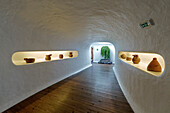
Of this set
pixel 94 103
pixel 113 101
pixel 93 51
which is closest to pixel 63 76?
pixel 94 103

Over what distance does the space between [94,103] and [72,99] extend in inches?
25.0

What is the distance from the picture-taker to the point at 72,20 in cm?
184

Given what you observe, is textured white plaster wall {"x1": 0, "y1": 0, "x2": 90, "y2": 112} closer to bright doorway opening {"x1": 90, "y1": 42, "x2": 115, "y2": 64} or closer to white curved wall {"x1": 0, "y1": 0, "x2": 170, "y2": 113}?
white curved wall {"x1": 0, "y1": 0, "x2": 170, "y2": 113}

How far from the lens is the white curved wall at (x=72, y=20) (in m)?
0.80

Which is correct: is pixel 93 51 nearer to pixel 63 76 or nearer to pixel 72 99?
pixel 63 76

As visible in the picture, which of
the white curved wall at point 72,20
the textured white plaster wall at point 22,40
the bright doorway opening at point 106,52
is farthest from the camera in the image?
the bright doorway opening at point 106,52

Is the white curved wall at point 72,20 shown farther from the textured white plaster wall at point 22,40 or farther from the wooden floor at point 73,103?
the wooden floor at point 73,103

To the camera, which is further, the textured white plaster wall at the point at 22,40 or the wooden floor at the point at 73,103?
the wooden floor at the point at 73,103

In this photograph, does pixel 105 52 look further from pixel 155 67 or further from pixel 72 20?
pixel 155 67

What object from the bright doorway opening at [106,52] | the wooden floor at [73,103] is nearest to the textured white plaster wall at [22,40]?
the wooden floor at [73,103]

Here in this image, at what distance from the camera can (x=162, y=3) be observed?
0.67 metres

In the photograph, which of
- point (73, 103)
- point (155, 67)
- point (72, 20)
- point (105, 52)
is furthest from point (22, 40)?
point (105, 52)

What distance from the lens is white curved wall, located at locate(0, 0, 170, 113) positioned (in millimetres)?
796

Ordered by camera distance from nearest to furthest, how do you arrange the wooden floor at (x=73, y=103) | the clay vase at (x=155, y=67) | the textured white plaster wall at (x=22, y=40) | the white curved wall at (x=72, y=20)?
the white curved wall at (x=72, y=20) → the clay vase at (x=155, y=67) → the textured white plaster wall at (x=22, y=40) → the wooden floor at (x=73, y=103)
